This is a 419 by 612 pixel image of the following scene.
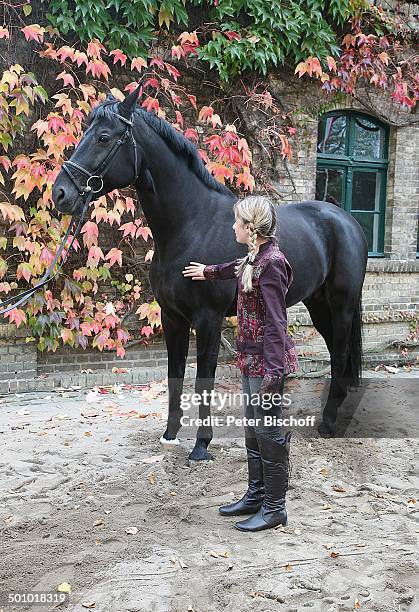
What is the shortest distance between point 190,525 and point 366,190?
6.06m

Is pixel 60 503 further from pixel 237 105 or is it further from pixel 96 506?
pixel 237 105

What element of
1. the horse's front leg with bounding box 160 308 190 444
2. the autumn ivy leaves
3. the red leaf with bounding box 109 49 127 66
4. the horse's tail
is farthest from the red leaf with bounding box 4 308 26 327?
the horse's tail

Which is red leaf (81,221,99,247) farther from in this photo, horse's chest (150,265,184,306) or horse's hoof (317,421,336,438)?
horse's hoof (317,421,336,438)

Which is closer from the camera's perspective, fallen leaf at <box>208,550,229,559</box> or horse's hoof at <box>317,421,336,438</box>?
fallen leaf at <box>208,550,229,559</box>

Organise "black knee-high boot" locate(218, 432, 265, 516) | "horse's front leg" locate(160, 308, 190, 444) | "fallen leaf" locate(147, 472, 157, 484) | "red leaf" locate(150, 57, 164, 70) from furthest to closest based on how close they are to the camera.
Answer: "red leaf" locate(150, 57, 164, 70), "horse's front leg" locate(160, 308, 190, 444), "fallen leaf" locate(147, 472, 157, 484), "black knee-high boot" locate(218, 432, 265, 516)

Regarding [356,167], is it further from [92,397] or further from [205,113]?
[92,397]

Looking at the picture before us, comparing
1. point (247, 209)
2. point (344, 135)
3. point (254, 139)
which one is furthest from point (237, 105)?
point (247, 209)

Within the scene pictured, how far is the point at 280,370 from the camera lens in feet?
10.1

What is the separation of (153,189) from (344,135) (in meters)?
4.63

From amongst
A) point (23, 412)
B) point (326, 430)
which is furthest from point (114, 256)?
point (326, 430)

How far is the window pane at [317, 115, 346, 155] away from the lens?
7969 mm

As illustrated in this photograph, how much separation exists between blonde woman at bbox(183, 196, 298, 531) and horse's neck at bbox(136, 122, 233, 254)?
38.6 inches

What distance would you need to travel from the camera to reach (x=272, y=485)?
10.9ft

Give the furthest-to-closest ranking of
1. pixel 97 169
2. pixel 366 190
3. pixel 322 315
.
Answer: pixel 366 190
pixel 322 315
pixel 97 169
